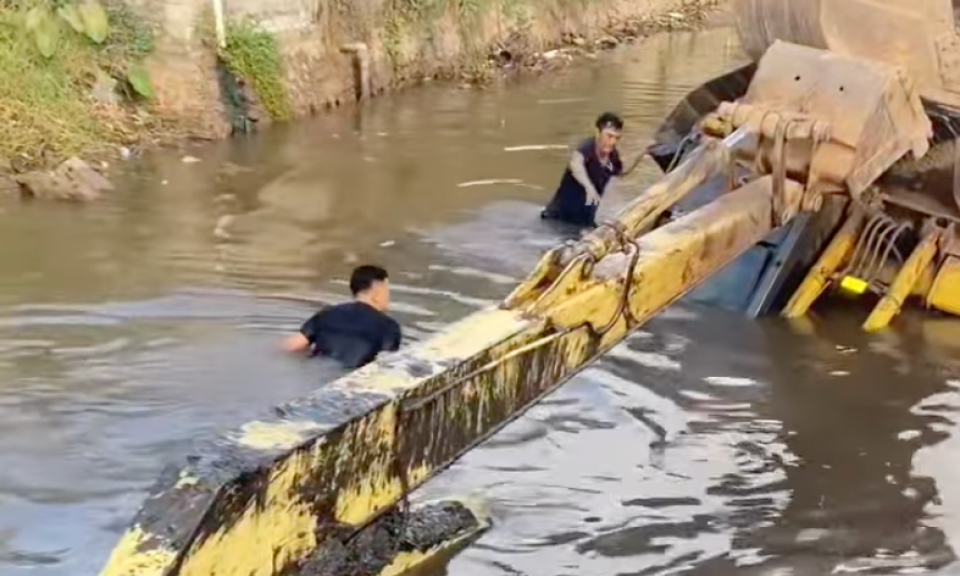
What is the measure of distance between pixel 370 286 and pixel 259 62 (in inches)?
322

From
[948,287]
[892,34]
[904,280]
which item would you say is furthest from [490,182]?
[892,34]

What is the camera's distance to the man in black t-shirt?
284 inches

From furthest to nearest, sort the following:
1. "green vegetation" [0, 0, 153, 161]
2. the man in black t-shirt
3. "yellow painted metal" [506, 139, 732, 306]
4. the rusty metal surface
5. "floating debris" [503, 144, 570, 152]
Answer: "floating debris" [503, 144, 570, 152]
"green vegetation" [0, 0, 153, 161]
the rusty metal surface
the man in black t-shirt
"yellow painted metal" [506, 139, 732, 306]

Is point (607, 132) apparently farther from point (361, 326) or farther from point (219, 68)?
point (219, 68)

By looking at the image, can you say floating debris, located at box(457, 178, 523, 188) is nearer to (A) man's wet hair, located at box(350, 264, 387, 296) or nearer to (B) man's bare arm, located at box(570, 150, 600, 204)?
(B) man's bare arm, located at box(570, 150, 600, 204)

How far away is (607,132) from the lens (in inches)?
448

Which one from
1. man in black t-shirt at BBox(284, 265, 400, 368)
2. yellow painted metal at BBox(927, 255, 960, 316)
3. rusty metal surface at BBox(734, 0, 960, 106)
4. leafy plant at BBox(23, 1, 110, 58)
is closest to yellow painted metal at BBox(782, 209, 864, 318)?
yellow painted metal at BBox(927, 255, 960, 316)

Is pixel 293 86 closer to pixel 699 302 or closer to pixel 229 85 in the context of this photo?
pixel 229 85

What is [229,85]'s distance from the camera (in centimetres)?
1488

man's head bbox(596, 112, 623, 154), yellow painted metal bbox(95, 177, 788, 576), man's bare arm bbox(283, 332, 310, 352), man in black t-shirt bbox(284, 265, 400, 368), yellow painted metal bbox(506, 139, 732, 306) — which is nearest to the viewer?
yellow painted metal bbox(95, 177, 788, 576)

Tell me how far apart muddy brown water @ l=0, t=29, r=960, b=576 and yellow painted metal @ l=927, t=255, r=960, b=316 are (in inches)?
5.1

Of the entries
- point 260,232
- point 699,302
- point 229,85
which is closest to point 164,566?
point 699,302

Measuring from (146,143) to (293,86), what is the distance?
239 cm

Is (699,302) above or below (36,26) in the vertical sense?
below
